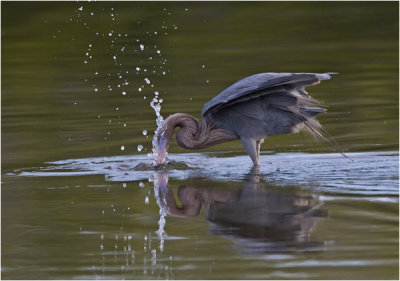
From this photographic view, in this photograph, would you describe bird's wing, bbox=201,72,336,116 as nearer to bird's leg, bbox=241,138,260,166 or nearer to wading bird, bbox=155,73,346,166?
wading bird, bbox=155,73,346,166

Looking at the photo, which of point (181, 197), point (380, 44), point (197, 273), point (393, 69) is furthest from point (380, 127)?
point (380, 44)

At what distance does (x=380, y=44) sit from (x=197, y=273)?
12200 millimetres

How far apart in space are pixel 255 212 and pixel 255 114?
1846mm

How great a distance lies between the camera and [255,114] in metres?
8.71

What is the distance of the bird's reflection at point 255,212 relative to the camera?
6.20 metres

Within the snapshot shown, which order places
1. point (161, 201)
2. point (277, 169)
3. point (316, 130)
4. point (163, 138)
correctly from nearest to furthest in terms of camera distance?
point (161, 201)
point (277, 169)
point (316, 130)
point (163, 138)

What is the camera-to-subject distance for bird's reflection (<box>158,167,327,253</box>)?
6195mm

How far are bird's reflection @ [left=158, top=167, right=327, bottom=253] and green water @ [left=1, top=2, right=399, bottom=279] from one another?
31mm

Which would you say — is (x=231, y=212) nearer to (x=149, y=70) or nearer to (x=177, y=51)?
(x=149, y=70)

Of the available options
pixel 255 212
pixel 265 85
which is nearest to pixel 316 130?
pixel 265 85

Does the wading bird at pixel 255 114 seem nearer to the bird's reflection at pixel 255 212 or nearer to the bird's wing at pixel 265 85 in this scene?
the bird's wing at pixel 265 85

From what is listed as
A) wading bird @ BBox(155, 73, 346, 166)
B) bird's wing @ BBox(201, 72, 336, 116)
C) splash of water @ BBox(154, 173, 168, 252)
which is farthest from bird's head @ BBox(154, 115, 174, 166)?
bird's wing @ BBox(201, 72, 336, 116)

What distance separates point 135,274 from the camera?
5727mm

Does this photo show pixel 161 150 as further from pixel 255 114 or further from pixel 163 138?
pixel 255 114
